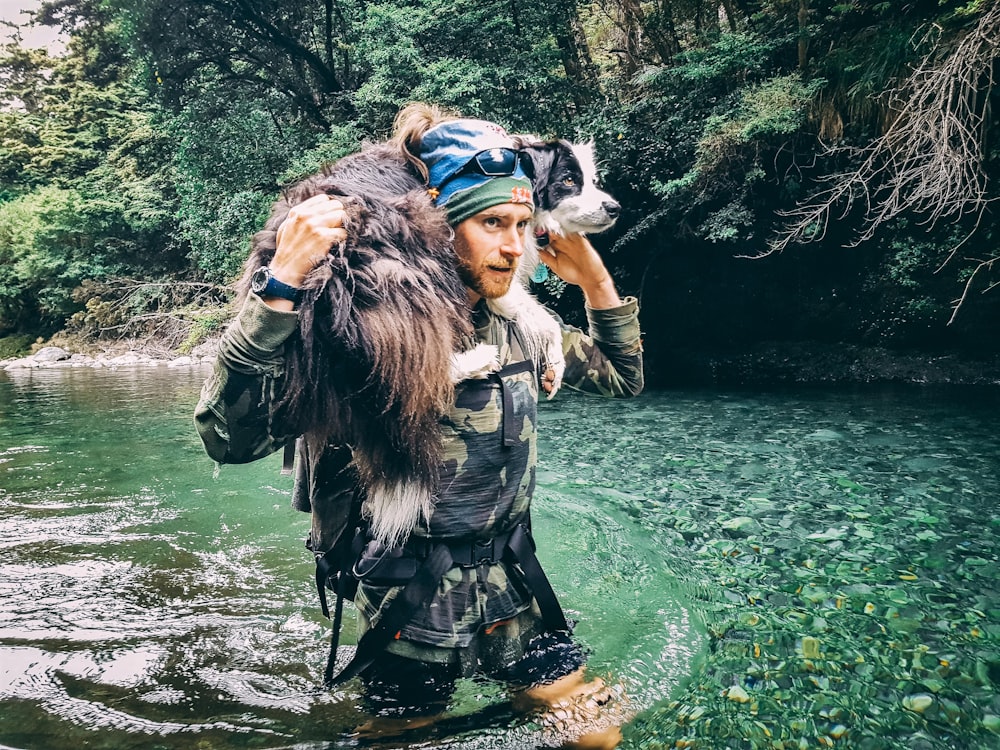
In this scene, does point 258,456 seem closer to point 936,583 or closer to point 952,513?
point 936,583

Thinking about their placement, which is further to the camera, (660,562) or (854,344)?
(854,344)

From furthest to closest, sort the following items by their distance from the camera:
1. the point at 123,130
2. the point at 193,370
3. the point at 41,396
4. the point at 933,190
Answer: the point at 123,130
the point at 193,370
the point at 41,396
the point at 933,190

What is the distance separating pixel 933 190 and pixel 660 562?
4.83m

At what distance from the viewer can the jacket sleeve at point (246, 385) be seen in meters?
1.35

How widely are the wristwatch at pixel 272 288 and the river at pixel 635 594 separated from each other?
1.38 m

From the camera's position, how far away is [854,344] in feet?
33.6

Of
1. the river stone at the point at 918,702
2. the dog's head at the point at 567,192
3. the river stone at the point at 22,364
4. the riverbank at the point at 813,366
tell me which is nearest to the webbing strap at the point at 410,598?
the dog's head at the point at 567,192

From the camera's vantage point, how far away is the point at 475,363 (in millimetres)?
1686

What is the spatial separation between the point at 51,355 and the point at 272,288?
24.6 meters

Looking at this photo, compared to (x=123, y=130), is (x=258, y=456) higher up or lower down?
lower down

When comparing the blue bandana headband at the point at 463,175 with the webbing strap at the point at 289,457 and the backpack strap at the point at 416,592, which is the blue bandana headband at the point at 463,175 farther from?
the backpack strap at the point at 416,592

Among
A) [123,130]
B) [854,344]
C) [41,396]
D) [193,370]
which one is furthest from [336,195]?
[123,130]

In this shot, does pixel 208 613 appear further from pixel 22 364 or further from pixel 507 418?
pixel 22 364

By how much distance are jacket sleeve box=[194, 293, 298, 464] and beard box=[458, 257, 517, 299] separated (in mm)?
498
